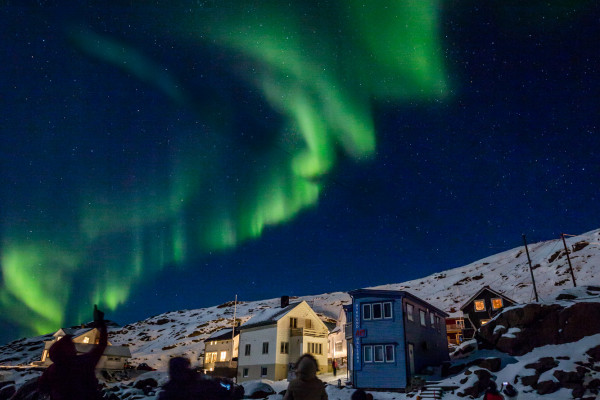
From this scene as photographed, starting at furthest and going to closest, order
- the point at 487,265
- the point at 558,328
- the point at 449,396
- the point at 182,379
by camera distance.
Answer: the point at 487,265, the point at 558,328, the point at 449,396, the point at 182,379

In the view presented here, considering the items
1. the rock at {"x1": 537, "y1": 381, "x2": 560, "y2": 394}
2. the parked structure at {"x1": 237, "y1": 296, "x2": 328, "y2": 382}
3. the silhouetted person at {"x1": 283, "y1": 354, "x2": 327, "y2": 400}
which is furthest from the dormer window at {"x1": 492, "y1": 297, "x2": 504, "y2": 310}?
the silhouetted person at {"x1": 283, "y1": 354, "x2": 327, "y2": 400}

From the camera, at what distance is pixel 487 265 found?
13162 centimetres

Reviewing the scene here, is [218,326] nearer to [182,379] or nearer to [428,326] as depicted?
[428,326]

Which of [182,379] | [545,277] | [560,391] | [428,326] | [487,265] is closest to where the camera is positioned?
[182,379]

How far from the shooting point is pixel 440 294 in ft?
375

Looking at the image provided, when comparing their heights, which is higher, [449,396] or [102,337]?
[102,337]

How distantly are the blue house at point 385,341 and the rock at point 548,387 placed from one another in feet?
33.4

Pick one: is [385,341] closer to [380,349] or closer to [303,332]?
[380,349]

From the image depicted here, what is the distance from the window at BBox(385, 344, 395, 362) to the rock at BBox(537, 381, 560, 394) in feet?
37.0

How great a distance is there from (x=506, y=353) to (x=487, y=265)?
111 m

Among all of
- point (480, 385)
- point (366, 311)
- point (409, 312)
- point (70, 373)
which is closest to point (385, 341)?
point (366, 311)

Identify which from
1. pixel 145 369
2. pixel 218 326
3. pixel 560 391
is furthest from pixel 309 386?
pixel 218 326

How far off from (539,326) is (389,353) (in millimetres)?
11908

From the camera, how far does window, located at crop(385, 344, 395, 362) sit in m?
33.3
